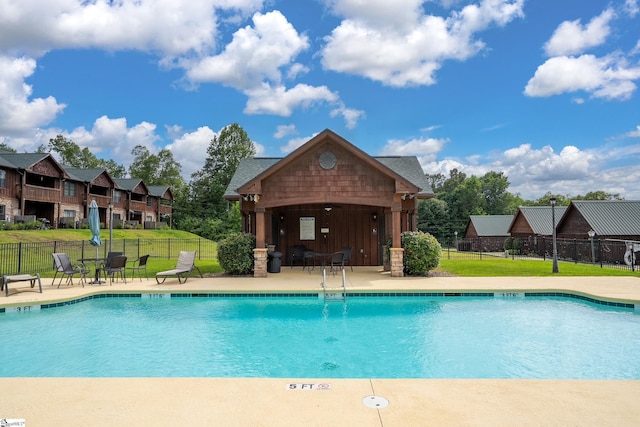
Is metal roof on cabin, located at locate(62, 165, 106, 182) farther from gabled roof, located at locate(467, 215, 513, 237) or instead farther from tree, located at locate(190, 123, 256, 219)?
gabled roof, located at locate(467, 215, 513, 237)

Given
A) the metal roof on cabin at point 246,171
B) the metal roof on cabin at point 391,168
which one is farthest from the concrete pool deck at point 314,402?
the metal roof on cabin at point 391,168

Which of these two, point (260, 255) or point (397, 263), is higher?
point (260, 255)

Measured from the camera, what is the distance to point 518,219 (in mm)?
38656

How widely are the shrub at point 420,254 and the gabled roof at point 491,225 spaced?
110 feet

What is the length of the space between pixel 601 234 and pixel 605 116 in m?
7.82

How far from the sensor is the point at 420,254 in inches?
536

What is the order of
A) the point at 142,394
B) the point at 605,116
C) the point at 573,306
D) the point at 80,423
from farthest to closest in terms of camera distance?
1. the point at 605,116
2. the point at 573,306
3. the point at 142,394
4. the point at 80,423

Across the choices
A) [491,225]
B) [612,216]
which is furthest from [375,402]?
[491,225]

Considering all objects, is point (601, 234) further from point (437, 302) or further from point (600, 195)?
point (600, 195)

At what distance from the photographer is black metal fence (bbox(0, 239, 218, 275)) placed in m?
15.4

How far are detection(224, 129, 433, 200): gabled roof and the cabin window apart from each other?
2511 cm

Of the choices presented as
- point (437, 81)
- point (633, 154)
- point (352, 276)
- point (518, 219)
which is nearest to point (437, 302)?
point (352, 276)

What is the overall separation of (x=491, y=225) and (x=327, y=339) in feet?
141

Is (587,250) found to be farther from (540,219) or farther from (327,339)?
(327,339)
